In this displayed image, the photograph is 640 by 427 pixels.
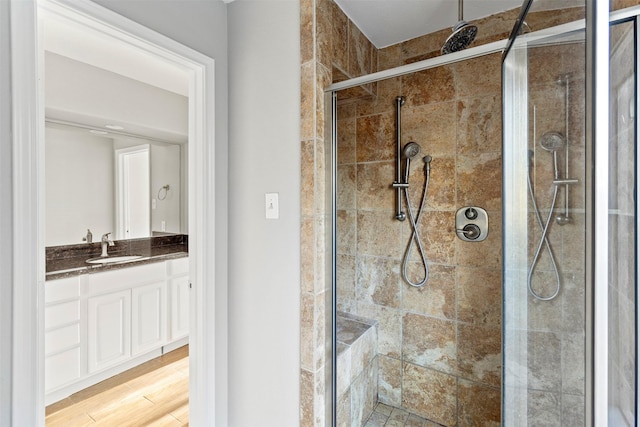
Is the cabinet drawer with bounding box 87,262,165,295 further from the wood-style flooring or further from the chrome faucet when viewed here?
the wood-style flooring

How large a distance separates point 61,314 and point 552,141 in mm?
2887

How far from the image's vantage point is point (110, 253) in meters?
2.78

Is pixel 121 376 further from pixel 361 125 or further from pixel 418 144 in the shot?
pixel 418 144

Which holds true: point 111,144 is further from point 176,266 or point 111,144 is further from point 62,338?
point 62,338

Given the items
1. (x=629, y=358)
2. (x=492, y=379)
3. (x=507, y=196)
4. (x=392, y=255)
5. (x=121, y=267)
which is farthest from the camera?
(x=121, y=267)

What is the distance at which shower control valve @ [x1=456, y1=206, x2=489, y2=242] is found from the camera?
1.66 metres

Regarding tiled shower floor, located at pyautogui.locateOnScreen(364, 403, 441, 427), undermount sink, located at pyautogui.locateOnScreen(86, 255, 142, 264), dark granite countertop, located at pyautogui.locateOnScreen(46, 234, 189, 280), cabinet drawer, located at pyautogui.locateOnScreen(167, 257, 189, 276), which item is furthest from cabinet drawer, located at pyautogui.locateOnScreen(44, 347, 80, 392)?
tiled shower floor, located at pyautogui.locateOnScreen(364, 403, 441, 427)

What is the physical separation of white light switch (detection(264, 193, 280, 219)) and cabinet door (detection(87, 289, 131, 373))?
176cm

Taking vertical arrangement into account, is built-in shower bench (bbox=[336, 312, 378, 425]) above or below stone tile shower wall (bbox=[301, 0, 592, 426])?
below

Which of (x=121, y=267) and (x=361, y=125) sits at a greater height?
(x=361, y=125)

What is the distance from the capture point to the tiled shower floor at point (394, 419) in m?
1.80

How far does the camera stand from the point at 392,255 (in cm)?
193

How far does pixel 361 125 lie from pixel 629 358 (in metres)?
1.53

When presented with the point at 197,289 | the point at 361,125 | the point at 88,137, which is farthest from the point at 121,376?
the point at 361,125
